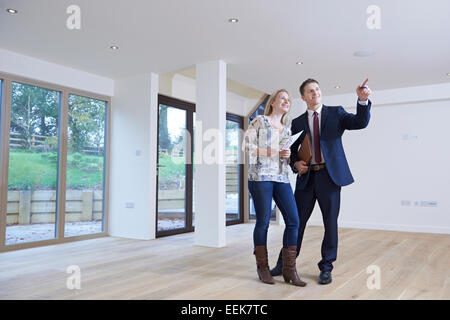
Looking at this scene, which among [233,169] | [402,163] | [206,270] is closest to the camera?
[206,270]

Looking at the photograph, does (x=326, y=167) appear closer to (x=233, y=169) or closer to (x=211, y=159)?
(x=211, y=159)

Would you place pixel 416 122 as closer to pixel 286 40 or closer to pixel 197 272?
pixel 286 40

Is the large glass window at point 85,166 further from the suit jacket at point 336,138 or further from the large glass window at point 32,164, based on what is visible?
the suit jacket at point 336,138

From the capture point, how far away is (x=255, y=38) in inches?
155

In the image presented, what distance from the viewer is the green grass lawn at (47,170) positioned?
14.2 ft

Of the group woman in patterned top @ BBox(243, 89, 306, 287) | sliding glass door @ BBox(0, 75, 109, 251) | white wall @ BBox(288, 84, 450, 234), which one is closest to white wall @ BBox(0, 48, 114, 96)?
sliding glass door @ BBox(0, 75, 109, 251)

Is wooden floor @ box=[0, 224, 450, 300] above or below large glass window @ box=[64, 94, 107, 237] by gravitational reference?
below

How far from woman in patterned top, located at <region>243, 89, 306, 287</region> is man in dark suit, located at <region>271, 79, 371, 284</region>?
184mm

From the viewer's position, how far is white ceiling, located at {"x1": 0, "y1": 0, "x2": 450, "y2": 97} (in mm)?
3244

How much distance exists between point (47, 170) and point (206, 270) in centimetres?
270

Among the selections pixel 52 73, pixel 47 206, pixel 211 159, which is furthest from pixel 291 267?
A: pixel 52 73

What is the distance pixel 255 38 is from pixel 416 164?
3.65 metres

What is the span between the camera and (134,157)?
17.2ft

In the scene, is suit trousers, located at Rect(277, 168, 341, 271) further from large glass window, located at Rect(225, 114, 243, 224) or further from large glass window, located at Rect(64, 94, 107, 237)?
large glass window, located at Rect(225, 114, 243, 224)
